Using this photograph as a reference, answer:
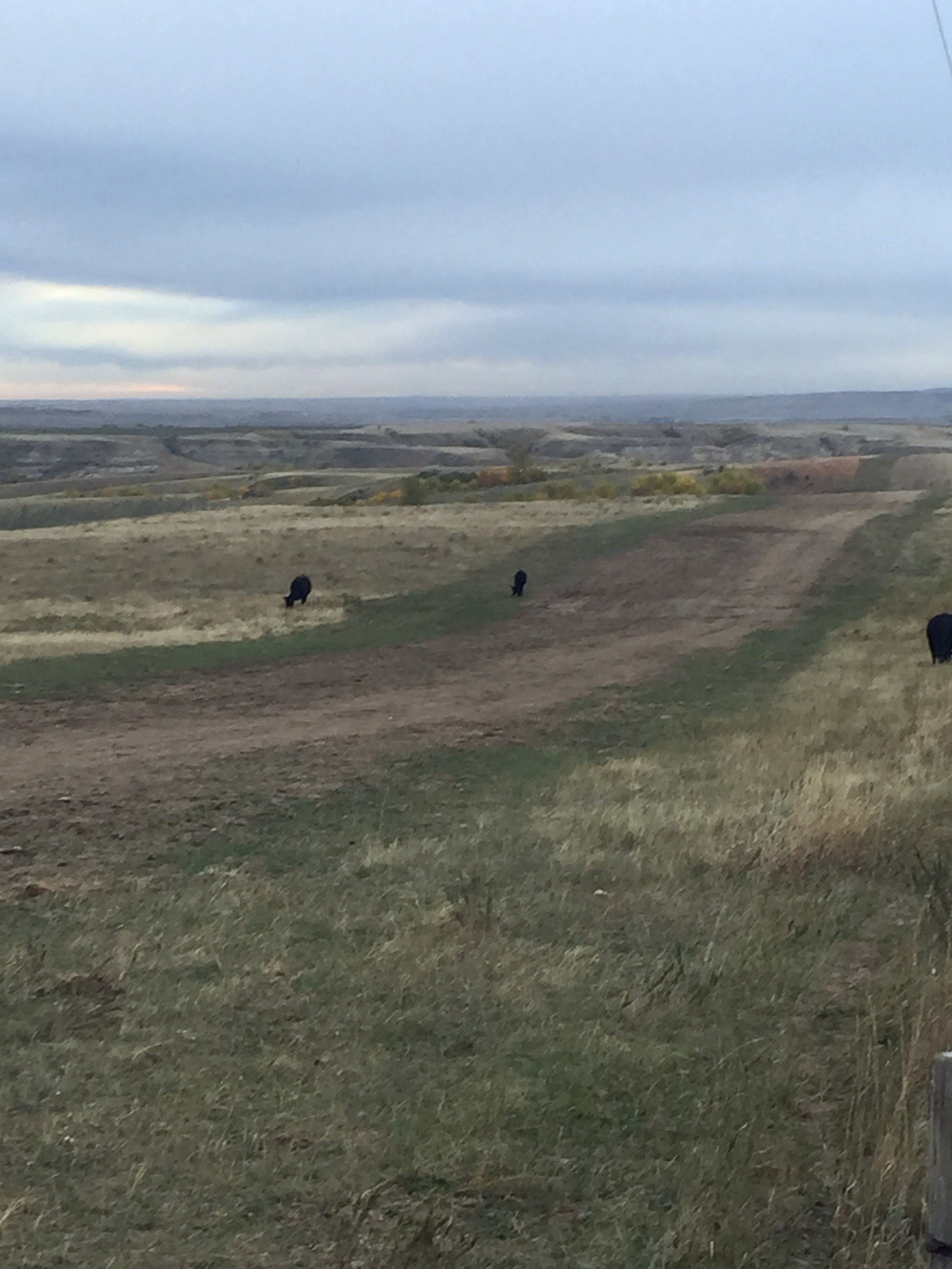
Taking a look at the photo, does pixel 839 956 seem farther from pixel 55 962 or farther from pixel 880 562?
pixel 880 562

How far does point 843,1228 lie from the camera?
477cm

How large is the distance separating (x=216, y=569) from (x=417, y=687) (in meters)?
14.2

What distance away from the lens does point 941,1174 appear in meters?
3.07

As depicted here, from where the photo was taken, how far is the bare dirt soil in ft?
39.7

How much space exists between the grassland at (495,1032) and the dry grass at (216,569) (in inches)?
415

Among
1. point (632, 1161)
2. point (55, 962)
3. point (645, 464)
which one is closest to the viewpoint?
point (632, 1161)

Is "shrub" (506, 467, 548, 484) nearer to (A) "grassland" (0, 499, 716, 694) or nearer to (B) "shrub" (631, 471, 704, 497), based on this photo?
(B) "shrub" (631, 471, 704, 497)

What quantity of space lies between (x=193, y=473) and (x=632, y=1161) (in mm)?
123724

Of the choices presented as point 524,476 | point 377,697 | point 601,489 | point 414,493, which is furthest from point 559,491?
point 377,697

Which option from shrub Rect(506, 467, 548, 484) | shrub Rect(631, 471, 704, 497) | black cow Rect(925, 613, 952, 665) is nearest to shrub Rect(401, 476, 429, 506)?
shrub Rect(631, 471, 704, 497)

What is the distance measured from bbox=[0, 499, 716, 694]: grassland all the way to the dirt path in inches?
46.8

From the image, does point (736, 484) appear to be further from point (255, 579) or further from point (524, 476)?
point (255, 579)

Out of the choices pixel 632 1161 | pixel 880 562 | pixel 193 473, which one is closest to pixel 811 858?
pixel 632 1161

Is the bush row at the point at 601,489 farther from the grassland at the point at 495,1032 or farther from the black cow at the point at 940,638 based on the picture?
the grassland at the point at 495,1032
